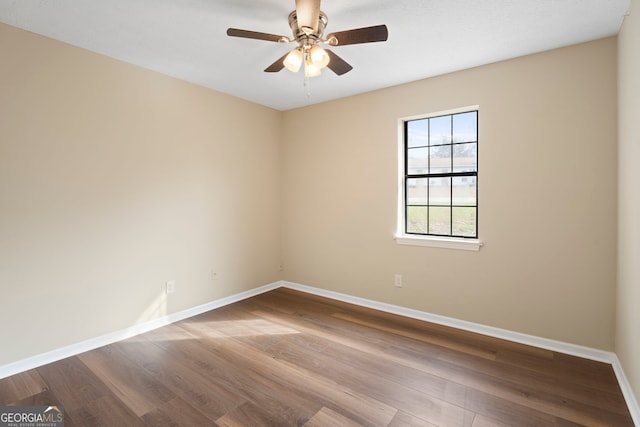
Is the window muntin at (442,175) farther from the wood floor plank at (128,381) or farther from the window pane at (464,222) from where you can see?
the wood floor plank at (128,381)

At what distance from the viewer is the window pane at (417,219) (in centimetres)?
345

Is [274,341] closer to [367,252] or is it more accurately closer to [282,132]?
[367,252]

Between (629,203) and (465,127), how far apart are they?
150cm

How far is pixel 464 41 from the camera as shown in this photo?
2471 mm

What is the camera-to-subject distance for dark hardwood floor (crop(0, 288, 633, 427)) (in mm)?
1873

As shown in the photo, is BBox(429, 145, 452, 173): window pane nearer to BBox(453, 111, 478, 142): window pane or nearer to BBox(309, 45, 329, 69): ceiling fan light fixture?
BBox(453, 111, 478, 142): window pane

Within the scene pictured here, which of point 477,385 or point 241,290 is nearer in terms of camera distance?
point 477,385

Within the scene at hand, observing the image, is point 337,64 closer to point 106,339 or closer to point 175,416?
point 175,416

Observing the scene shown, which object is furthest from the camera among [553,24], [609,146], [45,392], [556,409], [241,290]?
[241,290]

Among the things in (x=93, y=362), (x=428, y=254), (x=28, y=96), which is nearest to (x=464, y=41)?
(x=428, y=254)

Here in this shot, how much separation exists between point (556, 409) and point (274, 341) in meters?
2.09

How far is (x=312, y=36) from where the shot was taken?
6.29 ft

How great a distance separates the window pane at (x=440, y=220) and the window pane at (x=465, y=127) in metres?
0.74

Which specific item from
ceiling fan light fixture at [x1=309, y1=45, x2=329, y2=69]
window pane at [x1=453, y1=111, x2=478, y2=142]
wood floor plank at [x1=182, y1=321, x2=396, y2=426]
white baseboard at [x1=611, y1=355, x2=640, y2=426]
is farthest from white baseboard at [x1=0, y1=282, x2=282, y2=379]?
white baseboard at [x1=611, y1=355, x2=640, y2=426]
